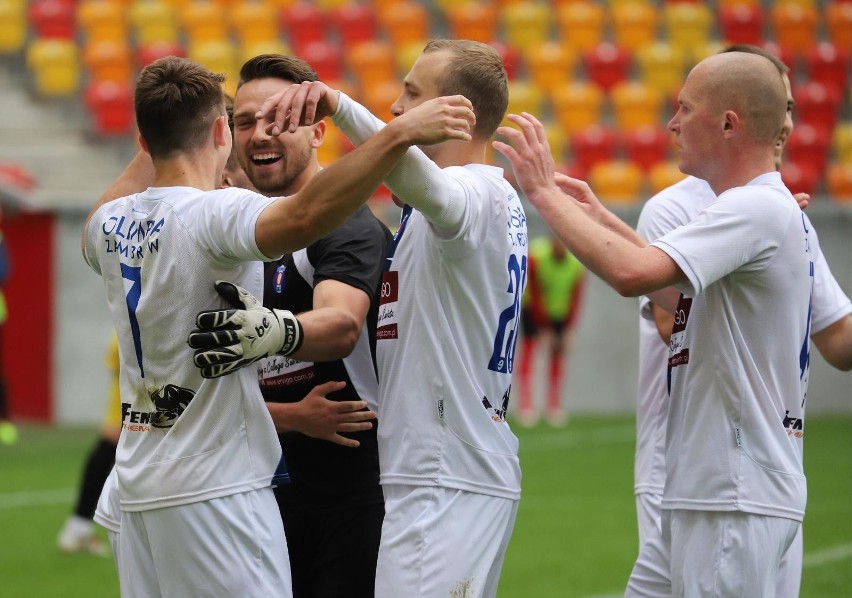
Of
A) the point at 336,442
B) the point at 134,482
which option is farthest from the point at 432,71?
the point at 134,482

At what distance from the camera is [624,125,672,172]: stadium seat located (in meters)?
18.5

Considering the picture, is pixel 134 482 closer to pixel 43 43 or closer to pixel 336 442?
pixel 336 442

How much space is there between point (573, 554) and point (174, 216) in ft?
18.9

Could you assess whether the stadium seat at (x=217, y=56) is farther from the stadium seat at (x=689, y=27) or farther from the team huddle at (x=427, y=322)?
the team huddle at (x=427, y=322)

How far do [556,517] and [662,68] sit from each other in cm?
1127

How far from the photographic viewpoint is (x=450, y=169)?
12.1ft

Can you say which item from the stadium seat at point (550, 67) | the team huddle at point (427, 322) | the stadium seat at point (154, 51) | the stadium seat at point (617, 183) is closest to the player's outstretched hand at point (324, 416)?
the team huddle at point (427, 322)

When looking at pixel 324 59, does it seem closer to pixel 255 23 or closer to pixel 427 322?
pixel 255 23

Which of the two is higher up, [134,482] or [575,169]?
[575,169]

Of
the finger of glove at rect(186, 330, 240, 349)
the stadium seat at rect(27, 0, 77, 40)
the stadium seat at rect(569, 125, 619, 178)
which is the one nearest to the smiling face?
the finger of glove at rect(186, 330, 240, 349)

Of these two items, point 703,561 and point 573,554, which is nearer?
point 703,561

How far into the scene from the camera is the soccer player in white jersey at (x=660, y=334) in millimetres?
4395

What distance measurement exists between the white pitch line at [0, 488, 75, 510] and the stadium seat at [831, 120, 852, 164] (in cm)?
1231

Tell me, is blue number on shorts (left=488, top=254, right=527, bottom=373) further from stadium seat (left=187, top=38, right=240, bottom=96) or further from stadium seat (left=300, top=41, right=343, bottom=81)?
stadium seat (left=300, top=41, right=343, bottom=81)
